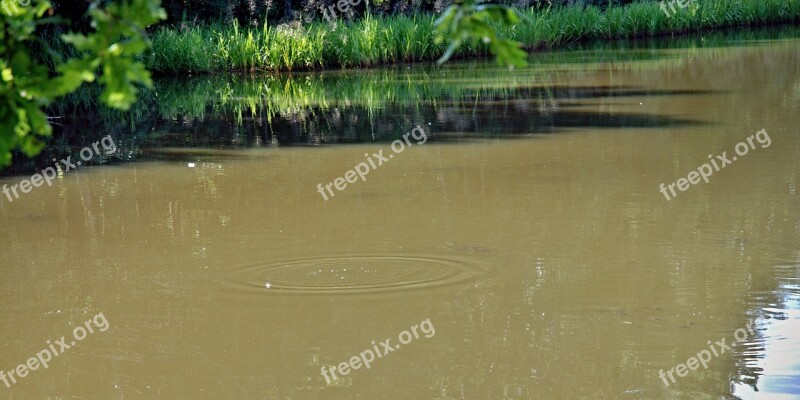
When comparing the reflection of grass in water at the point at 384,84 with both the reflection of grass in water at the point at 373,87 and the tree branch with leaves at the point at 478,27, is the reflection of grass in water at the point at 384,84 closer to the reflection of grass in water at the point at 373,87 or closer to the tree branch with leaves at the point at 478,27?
the reflection of grass in water at the point at 373,87

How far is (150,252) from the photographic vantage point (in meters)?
5.36

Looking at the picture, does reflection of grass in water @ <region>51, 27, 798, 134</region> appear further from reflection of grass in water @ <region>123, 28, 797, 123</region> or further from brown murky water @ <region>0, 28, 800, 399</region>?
brown murky water @ <region>0, 28, 800, 399</region>

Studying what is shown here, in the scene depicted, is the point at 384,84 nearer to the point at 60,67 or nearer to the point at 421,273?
the point at 421,273

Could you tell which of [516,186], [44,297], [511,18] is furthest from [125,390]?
[516,186]

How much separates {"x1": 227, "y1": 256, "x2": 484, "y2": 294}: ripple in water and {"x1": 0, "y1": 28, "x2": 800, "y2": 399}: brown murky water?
0.05 feet

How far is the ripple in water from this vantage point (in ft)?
15.1

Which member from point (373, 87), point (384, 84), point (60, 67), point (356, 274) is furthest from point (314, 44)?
point (60, 67)

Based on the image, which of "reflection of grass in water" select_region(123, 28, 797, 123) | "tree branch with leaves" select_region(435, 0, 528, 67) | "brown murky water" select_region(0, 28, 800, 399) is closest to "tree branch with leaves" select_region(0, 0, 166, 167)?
"tree branch with leaves" select_region(435, 0, 528, 67)

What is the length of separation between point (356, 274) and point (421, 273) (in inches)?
11.6

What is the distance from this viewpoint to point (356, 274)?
477 cm

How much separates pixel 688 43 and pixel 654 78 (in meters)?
7.09

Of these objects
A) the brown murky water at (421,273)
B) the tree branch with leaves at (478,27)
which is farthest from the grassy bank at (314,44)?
the tree branch with leaves at (478,27)

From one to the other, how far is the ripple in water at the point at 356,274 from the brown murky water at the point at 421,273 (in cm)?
2

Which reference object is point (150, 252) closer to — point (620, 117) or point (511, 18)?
point (511, 18)
